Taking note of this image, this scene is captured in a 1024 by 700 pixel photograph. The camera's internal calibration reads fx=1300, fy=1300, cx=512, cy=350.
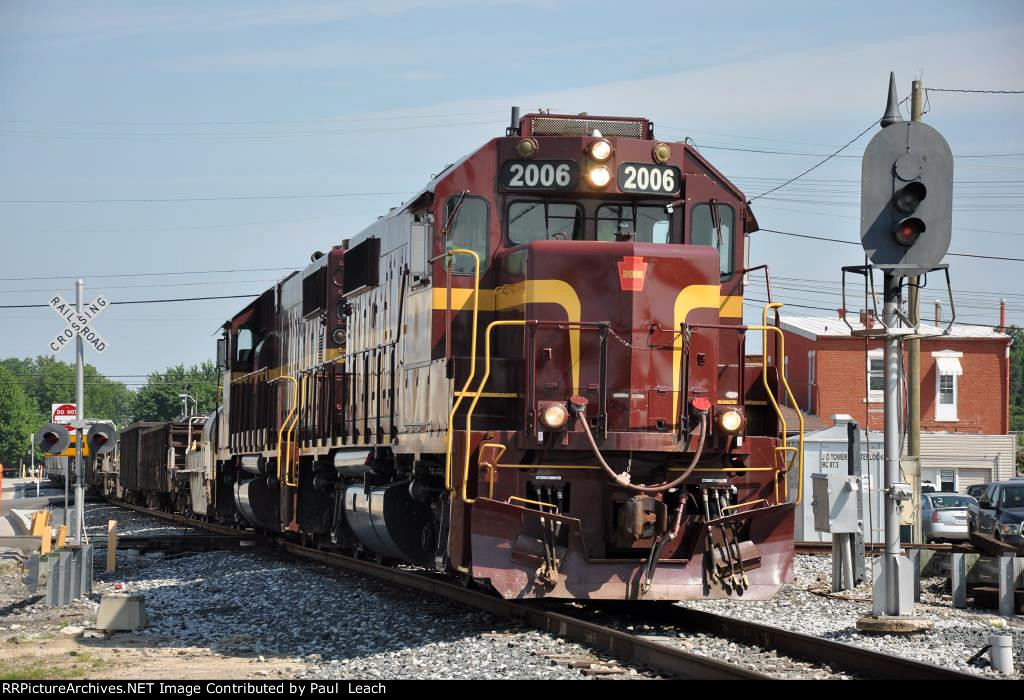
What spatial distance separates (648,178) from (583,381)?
2079 millimetres

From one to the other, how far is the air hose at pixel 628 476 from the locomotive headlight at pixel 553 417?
169 millimetres

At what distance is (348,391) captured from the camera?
15.7 meters

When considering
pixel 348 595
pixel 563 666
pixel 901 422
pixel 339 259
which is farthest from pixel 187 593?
pixel 901 422

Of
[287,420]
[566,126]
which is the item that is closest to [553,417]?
[566,126]

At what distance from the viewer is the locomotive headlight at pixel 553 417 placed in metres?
10.4

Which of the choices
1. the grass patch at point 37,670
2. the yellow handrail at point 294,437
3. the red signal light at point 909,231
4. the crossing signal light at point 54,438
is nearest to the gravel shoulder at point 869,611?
the red signal light at point 909,231

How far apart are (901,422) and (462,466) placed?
4010 millimetres

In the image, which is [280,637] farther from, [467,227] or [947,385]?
[947,385]

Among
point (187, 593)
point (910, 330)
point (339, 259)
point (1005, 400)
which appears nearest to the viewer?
point (910, 330)

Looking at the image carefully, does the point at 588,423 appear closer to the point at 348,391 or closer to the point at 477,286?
→ the point at 477,286

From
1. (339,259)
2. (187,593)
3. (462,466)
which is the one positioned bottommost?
(187,593)

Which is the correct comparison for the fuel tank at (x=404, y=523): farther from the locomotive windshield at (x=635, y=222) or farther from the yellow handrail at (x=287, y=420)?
the yellow handrail at (x=287, y=420)

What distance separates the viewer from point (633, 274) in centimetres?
1092

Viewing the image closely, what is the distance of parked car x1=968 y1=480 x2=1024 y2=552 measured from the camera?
905 inches
